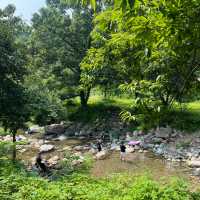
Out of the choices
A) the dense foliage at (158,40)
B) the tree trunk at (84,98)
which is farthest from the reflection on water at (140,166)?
the dense foliage at (158,40)

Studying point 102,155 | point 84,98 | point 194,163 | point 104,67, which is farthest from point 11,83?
point 84,98

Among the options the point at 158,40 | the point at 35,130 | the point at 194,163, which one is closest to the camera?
the point at 158,40

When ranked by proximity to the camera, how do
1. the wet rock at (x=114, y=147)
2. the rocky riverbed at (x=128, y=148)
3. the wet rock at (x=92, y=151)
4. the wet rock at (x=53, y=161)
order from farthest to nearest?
the wet rock at (x=114, y=147), the wet rock at (x=92, y=151), the rocky riverbed at (x=128, y=148), the wet rock at (x=53, y=161)

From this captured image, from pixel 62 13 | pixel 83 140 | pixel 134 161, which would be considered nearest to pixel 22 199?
pixel 134 161

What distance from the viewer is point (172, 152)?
23188 millimetres

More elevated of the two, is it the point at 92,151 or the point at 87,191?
the point at 87,191

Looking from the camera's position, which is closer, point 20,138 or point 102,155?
point 102,155

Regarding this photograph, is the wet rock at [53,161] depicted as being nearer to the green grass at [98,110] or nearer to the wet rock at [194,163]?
the wet rock at [194,163]

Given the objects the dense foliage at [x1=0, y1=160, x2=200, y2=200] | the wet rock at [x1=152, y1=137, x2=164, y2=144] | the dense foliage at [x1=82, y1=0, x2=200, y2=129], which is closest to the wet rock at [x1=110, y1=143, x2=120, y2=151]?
the wet rock at [x1=152, y1=137, x2=164, y2=144]

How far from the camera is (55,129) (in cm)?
3067

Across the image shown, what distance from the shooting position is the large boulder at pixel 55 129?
30.0m

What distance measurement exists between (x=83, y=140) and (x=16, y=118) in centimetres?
1041

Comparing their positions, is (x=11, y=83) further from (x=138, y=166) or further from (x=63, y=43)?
(x=63, y=43)

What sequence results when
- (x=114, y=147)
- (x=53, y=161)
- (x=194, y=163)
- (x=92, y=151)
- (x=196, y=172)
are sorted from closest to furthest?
Result: (x=196, y=172)
(x=194, y=163)
(x=53, y=161)
(x=92, y=151)
(x=114, y=147)
